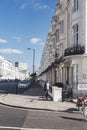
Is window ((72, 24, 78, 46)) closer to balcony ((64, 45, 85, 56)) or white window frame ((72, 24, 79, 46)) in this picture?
white window frame ((72, 24, 79, 46))

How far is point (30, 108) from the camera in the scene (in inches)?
930

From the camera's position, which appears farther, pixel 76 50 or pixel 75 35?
pixel 75 35

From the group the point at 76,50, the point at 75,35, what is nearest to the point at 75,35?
the point at 75,35

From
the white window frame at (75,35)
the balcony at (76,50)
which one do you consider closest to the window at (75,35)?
the white window frame at (75,35)

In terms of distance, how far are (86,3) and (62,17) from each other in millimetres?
16020

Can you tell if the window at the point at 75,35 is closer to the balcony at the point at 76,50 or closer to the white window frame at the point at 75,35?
the white window frame at the point at 75,35

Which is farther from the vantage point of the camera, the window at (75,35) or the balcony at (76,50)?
the window at (75,35)

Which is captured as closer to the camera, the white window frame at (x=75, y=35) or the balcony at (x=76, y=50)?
the balcony at (x=76, y=50)

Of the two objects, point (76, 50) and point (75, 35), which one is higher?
point (75, 35)

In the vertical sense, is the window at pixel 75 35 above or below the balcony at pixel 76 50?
above

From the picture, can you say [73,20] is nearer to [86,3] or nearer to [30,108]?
[86,3]

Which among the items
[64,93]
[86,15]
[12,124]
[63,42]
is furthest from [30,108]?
[63,42]

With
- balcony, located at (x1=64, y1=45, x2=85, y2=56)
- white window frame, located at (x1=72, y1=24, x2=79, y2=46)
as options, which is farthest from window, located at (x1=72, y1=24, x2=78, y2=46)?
balcony, located at (x1=64, y1=45, x2=85, y2=56)

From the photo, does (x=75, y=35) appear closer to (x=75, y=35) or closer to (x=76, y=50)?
(x=75, y=35)
